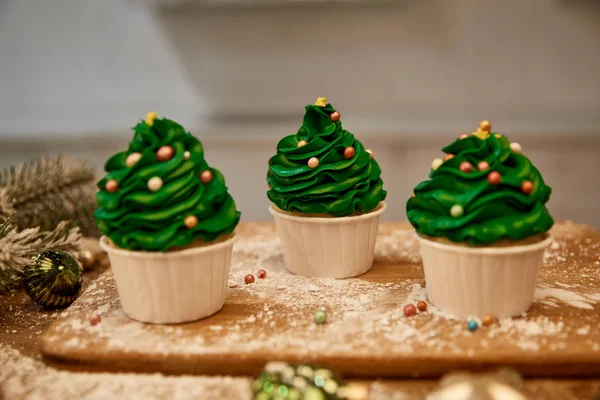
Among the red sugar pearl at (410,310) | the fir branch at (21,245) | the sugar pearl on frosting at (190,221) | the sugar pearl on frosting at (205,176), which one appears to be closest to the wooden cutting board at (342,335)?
the red sugar pearl at (410,310)

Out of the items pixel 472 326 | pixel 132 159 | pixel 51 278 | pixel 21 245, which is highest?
pixel 132 159

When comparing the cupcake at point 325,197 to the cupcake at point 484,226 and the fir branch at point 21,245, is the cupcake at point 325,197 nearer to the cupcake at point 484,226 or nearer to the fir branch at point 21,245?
the cupcake at point 484,226

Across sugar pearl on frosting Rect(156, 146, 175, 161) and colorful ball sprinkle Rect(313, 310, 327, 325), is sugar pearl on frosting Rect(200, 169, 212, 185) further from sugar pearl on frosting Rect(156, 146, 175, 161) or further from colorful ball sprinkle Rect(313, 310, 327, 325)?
colorful ball sprinkle Rect(313, 310, 327, 325)

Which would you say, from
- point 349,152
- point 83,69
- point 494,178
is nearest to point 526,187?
point 494,178

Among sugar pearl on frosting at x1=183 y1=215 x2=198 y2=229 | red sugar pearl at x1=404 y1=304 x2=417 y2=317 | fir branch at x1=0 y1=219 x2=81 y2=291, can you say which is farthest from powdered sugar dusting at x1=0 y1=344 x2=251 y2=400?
red sugar pearl at x1=404 y1=304 x2=417 y2=317

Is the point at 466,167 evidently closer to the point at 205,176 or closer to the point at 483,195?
the point at 483,195

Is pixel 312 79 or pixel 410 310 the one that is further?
pixel 312 79

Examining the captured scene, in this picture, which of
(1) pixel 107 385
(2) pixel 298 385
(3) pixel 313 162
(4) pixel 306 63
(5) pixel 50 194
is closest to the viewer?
(2) pixel 298 385
